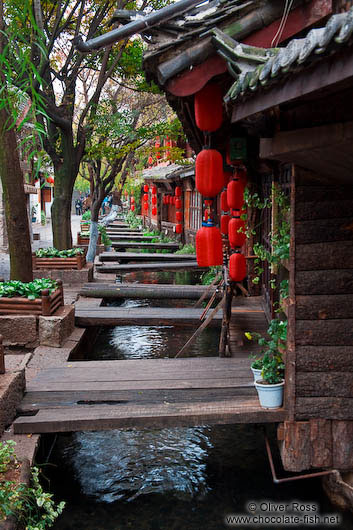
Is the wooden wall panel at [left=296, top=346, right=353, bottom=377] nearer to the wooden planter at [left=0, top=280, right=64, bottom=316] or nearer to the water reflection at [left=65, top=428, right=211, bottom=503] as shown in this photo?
the water reflection at [left=65, top=428, right=211, bottom=503]

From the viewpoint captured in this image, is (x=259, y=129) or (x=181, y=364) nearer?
(x=259, y=129)

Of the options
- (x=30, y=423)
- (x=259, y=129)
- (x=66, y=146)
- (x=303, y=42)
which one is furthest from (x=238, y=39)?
(x=66, y=146)

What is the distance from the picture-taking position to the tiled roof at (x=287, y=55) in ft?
6.84

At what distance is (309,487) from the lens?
491cm

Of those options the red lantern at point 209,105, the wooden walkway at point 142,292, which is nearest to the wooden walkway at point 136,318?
the wooden walkway at point 142,292

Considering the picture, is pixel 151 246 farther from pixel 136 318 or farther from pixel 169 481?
pixel 169 481

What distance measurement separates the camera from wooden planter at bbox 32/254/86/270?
1216 centimetres

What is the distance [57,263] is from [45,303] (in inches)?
207

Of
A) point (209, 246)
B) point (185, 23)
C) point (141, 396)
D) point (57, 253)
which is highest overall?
point (185, 23)

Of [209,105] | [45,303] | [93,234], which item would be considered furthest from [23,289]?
[93,234]

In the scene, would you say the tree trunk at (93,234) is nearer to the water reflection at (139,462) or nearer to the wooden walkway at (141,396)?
the wooden walkway at (141,396)

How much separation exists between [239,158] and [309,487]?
405cm

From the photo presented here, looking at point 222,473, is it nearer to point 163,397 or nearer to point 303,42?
point 163,397

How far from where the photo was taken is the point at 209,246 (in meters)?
6.75
